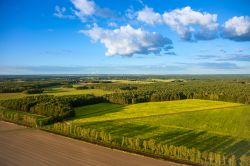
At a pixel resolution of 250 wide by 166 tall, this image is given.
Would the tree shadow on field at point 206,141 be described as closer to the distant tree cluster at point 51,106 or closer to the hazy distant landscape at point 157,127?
the hazy distant landscape at point 157,127

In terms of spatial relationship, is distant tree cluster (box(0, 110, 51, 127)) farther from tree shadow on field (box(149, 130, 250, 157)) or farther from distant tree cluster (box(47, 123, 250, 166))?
tree shadow on field (box(149, 130, 250, 157))

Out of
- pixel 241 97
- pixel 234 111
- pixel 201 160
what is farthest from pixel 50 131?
pixel 241 97

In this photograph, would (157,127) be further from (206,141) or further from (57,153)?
(57,153)

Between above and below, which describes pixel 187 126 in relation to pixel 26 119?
above

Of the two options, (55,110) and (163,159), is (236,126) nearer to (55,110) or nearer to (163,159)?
(163,159)

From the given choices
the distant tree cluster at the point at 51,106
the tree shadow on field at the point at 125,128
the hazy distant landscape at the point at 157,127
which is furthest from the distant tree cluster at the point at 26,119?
the tree shadow on field at the point at 125,128

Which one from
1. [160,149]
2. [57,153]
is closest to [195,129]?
[160,149]
